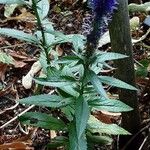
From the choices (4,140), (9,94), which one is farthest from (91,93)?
(9,94)

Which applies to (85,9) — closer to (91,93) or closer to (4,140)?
(4,140)

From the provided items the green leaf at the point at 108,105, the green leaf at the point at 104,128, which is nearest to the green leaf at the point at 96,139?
the green leaf at the point at 104,128

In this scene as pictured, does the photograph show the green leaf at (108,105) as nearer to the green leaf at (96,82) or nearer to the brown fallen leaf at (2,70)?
the green leaf at (96,82)

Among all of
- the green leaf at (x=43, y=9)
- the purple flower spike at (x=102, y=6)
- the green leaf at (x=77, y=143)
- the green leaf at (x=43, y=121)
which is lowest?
the green leaf at (x=77, y=143)

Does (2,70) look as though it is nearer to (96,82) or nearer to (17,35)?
(17,35)

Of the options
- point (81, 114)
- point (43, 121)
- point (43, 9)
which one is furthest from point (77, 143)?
point (43, 9)

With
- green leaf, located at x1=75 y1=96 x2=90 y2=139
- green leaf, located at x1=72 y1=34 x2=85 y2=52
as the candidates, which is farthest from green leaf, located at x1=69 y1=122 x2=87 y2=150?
green leaf, located at x1=72 y1=34 x2=85 y2=52
